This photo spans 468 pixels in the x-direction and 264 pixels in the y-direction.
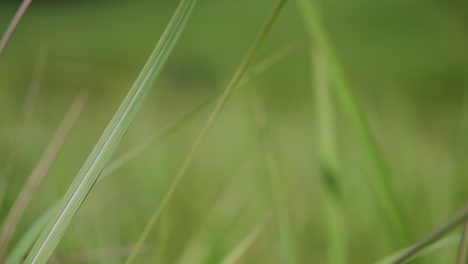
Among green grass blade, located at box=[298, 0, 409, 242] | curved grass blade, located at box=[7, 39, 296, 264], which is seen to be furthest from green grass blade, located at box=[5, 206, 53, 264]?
green grass blade, located at box=[298, 0, 409, 242]

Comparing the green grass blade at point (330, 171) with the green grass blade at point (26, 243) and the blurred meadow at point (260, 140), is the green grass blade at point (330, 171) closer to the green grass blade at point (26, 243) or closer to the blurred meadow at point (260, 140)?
the blurred meadow at point (260, 140)

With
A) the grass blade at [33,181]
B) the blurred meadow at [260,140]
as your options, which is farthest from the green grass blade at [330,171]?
the grass blade at [33,181]

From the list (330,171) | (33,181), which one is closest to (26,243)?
(33,181)

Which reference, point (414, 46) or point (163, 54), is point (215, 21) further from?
point (163, 54)

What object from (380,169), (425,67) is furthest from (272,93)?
(380,169)

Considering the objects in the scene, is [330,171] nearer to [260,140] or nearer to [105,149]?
[260,140]

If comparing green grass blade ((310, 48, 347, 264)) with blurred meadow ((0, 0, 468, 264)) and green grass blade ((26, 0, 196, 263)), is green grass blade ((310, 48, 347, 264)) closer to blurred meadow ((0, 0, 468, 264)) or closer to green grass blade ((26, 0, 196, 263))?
blurred meadow ((0, 0, 468, 264))

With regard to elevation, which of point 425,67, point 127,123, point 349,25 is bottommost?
point 425,67
